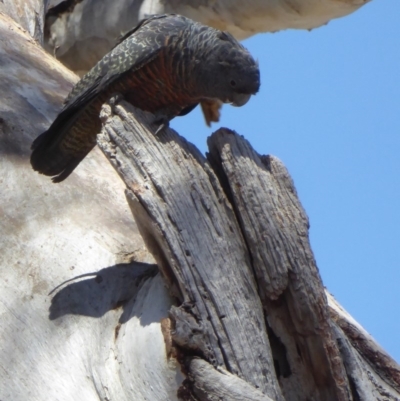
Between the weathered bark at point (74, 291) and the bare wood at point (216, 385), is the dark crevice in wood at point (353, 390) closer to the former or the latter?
the bare wood at point (216, 385)

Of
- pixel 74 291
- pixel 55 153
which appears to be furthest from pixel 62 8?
pixel 74 291

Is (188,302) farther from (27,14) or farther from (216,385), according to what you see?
(27,14)

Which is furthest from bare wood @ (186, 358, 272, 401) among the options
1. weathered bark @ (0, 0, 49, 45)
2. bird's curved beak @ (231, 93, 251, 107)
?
weathered bark @ (0, 0, 49, 45)

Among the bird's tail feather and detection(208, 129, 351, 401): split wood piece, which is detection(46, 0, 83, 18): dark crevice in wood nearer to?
the bird's tail feather

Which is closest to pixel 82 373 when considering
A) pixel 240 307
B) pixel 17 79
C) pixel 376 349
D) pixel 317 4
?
pixel 240 307

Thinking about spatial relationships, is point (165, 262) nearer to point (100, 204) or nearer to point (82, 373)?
point (82, 373)

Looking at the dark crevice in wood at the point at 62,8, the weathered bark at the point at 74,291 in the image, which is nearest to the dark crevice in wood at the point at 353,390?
the weathered bark at the point at 74,291
